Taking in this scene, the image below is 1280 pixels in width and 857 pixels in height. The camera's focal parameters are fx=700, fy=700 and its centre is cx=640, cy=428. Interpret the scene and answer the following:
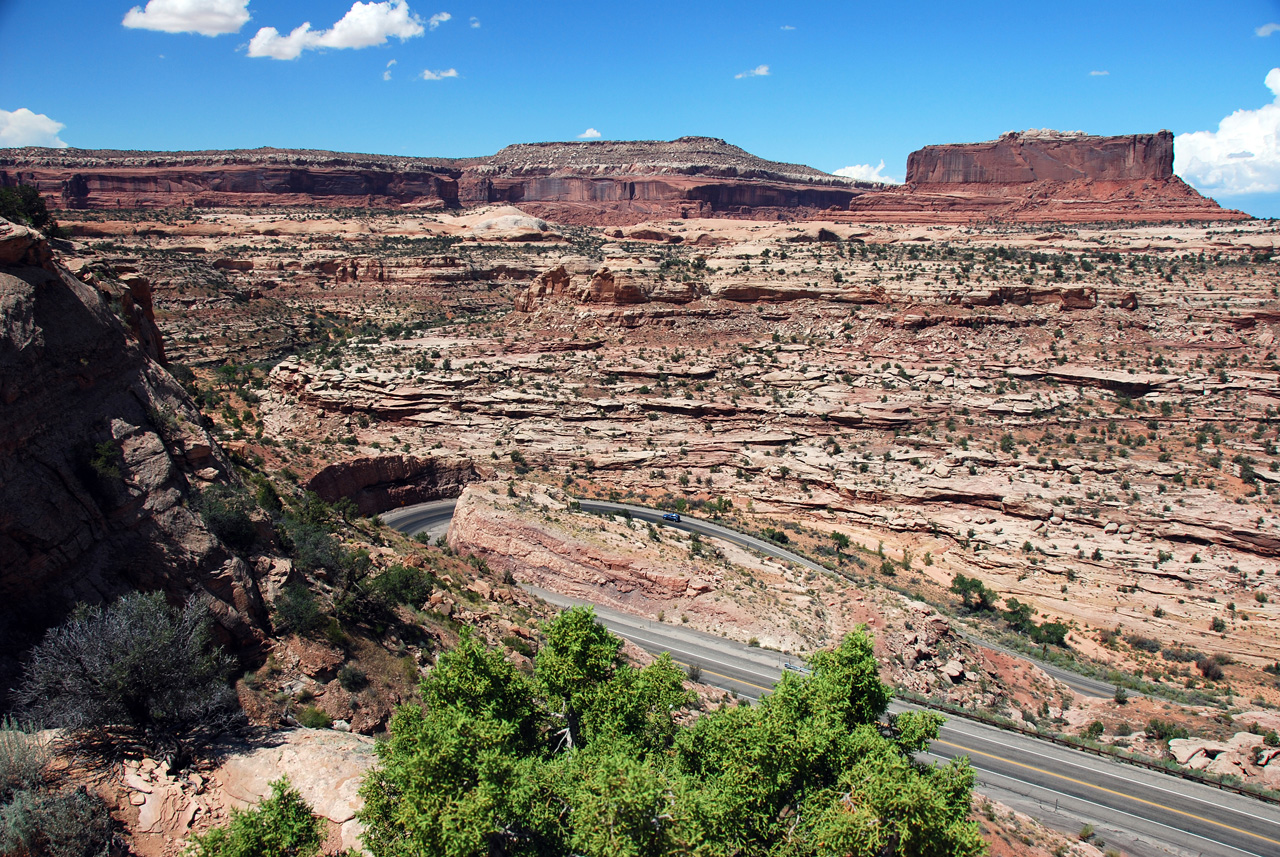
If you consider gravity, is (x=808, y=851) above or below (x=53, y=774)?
below

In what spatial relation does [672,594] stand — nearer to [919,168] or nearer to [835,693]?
[835,693]

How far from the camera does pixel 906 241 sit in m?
93.6

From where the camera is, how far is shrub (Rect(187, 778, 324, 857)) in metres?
9.37

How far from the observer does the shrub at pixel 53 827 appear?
902 centimetres

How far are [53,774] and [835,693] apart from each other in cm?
1349

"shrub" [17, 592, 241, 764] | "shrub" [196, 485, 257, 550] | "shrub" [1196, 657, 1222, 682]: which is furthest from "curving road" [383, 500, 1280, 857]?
"shrub" [17, 592, 241, 764]

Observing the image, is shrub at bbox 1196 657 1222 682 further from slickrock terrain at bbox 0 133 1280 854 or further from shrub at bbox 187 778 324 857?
shrub at bbox 187 778 324 857

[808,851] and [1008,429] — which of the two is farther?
[1008,429]

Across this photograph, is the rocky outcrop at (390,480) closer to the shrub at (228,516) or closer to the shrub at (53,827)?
the shrub at (228,516)

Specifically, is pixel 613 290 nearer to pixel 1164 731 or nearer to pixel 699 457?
pixel 699 457

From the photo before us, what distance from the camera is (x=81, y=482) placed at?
1341 centimetres

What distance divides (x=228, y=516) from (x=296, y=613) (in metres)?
2.69

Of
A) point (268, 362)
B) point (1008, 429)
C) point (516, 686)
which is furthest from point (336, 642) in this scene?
point (268, 362)

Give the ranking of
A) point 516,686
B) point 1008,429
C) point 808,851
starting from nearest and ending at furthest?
point 808,851
point 516,686
point 1008,429
